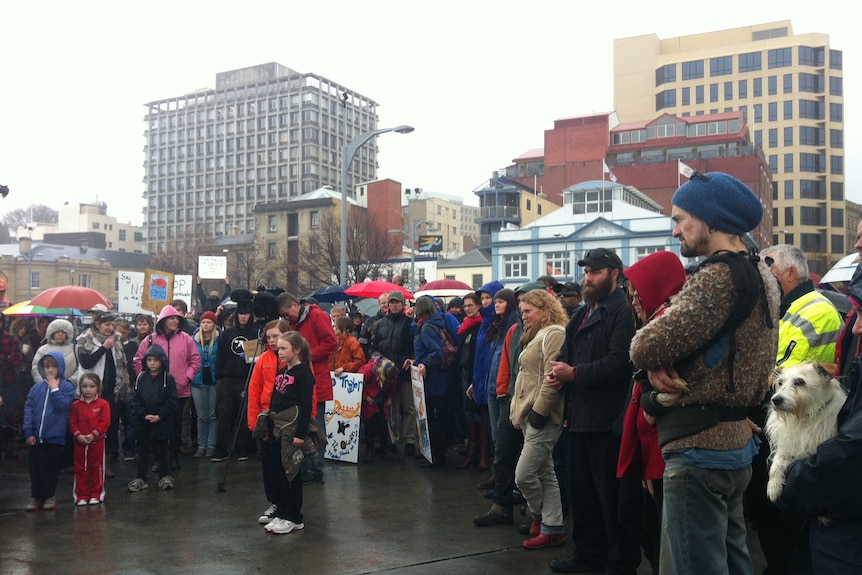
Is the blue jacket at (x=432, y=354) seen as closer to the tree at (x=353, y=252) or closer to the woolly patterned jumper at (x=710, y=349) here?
the woolly patterned jumper at (x=710, y=349)

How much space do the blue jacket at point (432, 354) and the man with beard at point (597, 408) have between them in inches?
165

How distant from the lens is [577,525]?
5629mm

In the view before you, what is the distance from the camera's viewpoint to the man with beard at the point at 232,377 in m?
10.8

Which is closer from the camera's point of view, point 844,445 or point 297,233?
point 844,445

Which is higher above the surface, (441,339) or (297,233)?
(297,233)

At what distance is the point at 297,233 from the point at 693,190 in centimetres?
8807

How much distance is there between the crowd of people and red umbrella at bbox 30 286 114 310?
52cm

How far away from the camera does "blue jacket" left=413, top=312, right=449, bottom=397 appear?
32.3 ft

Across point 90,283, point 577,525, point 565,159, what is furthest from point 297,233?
point 577,525

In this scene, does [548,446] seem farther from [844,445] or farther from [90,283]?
[90,283]

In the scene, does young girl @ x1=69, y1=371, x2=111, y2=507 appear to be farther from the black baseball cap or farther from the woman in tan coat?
the black baseball cap

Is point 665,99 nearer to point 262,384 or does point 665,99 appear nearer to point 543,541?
point 262,384


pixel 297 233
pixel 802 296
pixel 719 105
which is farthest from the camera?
pixel 719 105

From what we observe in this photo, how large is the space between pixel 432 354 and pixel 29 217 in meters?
146
